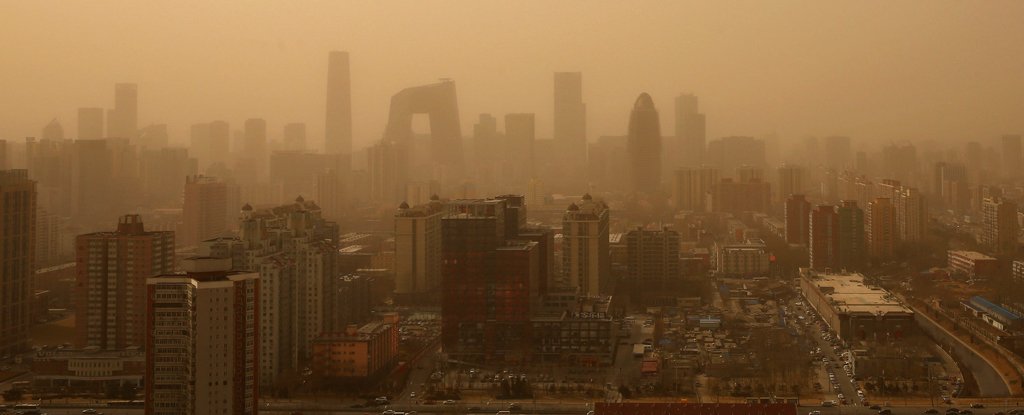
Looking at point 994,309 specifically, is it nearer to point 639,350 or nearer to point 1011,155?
point 639,350

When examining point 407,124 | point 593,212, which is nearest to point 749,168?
point 407,124

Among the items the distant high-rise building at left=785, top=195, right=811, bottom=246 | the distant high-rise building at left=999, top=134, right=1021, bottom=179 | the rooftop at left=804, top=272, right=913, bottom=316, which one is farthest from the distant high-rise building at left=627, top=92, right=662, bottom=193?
the rooftop at left=804, top=272, right=913, bottom=316

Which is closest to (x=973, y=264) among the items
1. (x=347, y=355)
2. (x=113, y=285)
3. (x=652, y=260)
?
(x=652, y=260)

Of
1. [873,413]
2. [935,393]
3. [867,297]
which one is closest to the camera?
[873,413]

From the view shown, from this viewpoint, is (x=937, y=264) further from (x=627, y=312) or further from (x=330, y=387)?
(x=330, y=387)

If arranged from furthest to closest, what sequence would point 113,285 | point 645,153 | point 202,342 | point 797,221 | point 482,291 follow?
point 645,153 < point 797,221 < point 482,291 < point 113,285 < point 202,342
